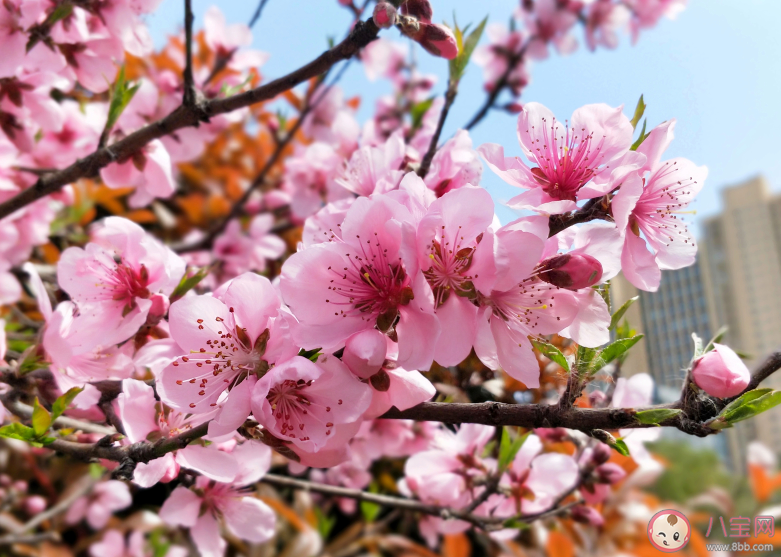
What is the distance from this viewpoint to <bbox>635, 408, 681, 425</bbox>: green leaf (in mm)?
467

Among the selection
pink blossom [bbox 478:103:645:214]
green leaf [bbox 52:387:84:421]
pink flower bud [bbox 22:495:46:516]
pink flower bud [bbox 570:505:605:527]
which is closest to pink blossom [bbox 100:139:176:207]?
green leaf [bbox 52:387:84:421]

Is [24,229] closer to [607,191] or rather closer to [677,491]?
[607,191]

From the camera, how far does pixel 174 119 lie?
0.80 metres

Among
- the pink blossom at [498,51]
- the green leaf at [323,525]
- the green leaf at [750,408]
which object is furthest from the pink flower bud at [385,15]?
the green leaf at [323,525]

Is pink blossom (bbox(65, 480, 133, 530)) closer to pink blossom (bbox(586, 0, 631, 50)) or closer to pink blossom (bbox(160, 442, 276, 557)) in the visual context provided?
pink blossom (bbox(160, 442, 276, 557))

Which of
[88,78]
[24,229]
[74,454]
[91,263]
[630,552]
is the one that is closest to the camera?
[74,454]

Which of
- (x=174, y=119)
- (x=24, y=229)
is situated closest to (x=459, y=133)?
(x=174, y=119)

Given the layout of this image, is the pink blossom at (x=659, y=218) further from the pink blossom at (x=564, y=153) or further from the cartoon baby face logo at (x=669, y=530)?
the cartoon baby face logo at (x=669, y=530)

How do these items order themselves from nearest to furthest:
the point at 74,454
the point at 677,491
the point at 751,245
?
the point at 74,454, the point at 677,491, the point at 751,245

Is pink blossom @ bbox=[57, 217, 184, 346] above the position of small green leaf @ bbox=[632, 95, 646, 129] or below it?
below

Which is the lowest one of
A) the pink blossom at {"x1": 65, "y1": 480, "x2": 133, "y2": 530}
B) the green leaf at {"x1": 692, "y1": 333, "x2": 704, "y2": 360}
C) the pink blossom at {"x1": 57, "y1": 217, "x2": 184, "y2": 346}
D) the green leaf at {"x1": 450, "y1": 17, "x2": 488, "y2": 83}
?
the pink blossom at {"x1": 65, "y1": 480, "x2": 133, "y2": 530}

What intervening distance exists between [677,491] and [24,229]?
3.30 m

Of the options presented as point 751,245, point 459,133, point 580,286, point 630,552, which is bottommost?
point 630,552

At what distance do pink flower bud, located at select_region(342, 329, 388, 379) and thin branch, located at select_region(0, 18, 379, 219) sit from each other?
1.22ft
